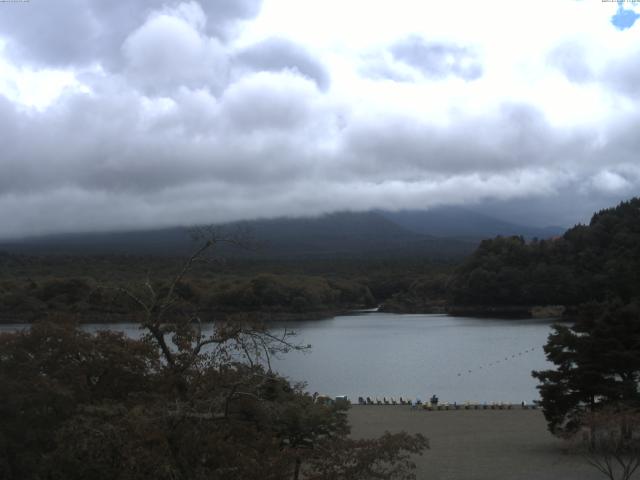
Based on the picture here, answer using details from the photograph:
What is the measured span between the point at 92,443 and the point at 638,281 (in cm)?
3311

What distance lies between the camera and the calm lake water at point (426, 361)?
31.9 meters

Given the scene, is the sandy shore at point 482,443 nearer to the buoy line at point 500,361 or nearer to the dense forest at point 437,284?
the buoy line at point 500,361

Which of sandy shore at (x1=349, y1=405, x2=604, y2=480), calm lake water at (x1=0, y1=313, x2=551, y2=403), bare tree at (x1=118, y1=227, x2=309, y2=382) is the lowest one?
calm lake water at (x1=0, y1=313, x2=551, y2=403)

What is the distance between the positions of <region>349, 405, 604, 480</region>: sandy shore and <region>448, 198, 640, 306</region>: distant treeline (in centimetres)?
5169

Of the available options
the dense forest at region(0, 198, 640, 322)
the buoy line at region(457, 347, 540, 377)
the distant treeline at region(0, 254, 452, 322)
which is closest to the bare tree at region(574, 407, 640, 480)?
the buoy line at region(457, 347, 540, 377)

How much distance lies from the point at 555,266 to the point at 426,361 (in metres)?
43.4

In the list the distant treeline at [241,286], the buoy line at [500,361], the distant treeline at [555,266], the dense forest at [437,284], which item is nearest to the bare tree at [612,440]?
the buoy line at [500,361]

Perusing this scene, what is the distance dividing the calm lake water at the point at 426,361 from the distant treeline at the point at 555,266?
41.7ft

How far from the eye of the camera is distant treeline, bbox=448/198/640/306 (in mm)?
75625

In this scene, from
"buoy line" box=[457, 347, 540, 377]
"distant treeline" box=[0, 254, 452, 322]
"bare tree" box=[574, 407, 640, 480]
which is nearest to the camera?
"bare tree" box=[574, 407, 640, 480]

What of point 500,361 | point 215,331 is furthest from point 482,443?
point 500,361

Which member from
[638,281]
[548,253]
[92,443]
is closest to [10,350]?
[92,443]

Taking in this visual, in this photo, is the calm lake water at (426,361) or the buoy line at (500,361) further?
the buoy line at (500,361)

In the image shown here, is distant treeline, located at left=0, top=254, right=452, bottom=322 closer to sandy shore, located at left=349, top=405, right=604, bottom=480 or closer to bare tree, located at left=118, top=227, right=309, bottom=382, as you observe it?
sandy shore, located at left=349, top=405, right=604, bottom=480
